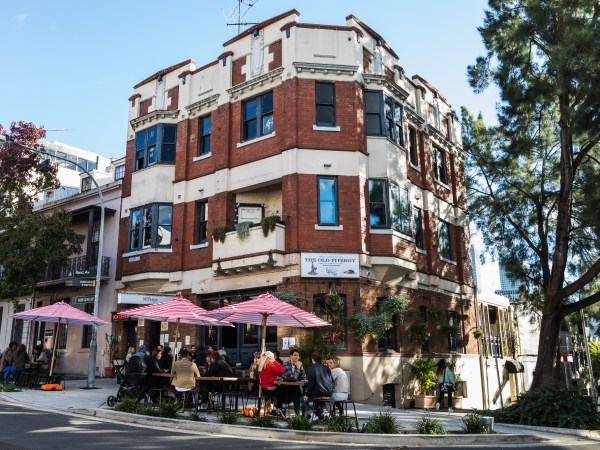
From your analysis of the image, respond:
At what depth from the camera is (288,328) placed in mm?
18578

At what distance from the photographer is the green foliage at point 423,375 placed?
20.1 m

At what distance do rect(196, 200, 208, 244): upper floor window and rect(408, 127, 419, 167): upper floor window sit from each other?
29.1 feet

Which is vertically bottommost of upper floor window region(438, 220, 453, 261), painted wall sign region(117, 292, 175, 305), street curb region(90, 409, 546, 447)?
street curb region(90, 409, 546, 447)

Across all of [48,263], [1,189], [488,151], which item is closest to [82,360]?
[48,263]

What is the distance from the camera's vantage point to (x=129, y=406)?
13.7 metres

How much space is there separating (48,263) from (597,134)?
875 inches

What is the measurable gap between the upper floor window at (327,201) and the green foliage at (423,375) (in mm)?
5958

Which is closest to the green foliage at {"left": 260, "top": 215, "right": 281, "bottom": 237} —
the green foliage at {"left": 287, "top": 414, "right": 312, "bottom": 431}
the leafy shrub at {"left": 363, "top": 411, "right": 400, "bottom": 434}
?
the green foliage at {"left": 287, "top": 414, "right": 312, "bottom": 431}

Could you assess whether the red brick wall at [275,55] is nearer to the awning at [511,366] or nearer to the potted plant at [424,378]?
the potted plant at [424,378]

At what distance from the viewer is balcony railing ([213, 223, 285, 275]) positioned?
1897 centimetres

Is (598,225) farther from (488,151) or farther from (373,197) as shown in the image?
(488,151)

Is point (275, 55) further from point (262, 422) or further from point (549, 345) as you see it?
point (262, 422)

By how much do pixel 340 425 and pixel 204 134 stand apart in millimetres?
15332

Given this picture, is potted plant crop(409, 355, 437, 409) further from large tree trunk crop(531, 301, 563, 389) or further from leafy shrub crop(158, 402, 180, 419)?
leafy shrub crop(158, 402, 180, 419)
